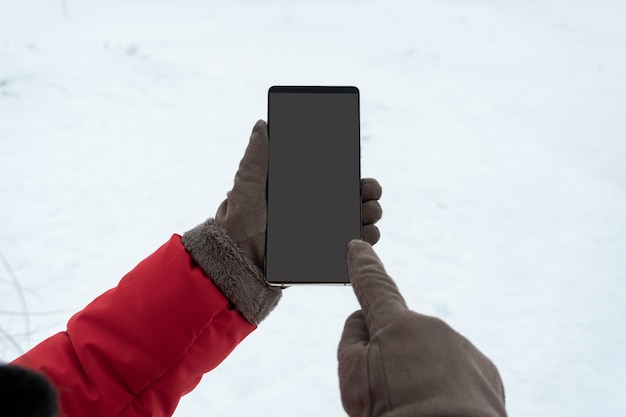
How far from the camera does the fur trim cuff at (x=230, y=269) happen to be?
84 centimetres

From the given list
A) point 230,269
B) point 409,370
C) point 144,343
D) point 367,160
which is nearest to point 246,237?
point 230,269

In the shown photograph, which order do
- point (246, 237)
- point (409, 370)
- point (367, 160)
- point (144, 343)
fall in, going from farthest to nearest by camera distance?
point (367, 160) → point (246, 237) → point (144, 343) → point (409, 370)

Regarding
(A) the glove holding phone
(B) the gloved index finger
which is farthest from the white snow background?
(B) the gloved index finger

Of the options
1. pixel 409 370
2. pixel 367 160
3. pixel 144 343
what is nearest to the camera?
pixel 409 370

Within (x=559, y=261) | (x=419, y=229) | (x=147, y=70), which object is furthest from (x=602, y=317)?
(x=147, y=70)

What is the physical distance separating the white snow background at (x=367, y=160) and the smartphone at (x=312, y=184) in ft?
1.65

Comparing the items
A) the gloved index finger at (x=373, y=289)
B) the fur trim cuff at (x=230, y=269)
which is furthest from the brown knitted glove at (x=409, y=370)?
the fur trim cuff at (x=230, y=269)

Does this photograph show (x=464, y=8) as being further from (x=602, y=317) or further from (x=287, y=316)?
(x=287, y=316)

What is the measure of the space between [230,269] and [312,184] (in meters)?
0.22

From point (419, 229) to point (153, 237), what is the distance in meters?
0.78

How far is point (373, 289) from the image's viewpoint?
2.23 feet

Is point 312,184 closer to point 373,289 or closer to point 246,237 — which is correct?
point 246,237

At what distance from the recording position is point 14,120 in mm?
1600

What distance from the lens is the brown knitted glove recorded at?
0.55 m
